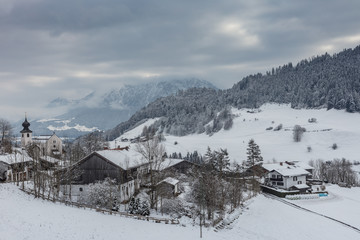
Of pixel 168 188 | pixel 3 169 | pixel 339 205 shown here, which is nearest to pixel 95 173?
pixel 168 188

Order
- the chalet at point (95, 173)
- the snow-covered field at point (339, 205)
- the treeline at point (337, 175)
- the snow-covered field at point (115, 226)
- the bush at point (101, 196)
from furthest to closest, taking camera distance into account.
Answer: the treeline at point (337, 175), the snow-covered field at point (339, 205), the chalet at point (95, 173), the bush at point (101, 196), the snow-covered field at point (115, 226)

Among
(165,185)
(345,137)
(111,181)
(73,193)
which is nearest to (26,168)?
(73,193)

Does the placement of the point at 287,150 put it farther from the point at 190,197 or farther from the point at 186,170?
the point at 190,197

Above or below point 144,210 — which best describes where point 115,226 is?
above

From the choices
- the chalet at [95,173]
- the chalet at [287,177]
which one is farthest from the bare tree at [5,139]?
the chalet at [287,177]

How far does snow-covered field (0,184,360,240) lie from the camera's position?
95.0 feet

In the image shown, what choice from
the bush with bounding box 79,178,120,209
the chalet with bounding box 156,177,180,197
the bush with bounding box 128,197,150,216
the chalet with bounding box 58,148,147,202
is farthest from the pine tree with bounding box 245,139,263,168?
the bush with bounding box 79,178,120,209

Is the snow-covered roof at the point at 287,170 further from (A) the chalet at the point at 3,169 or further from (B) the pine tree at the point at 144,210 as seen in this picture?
(A) the chalet at the point at 3,169

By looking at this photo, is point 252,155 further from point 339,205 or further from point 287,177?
point 339,205

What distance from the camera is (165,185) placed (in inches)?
2163

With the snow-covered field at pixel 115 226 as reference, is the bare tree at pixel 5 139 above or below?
above

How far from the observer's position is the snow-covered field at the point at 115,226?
95.0 feet

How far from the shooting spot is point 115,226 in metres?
35.1

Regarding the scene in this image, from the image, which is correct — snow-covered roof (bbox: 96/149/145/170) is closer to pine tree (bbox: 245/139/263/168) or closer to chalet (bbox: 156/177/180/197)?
chalet (bbox: 156/177/180/197)
